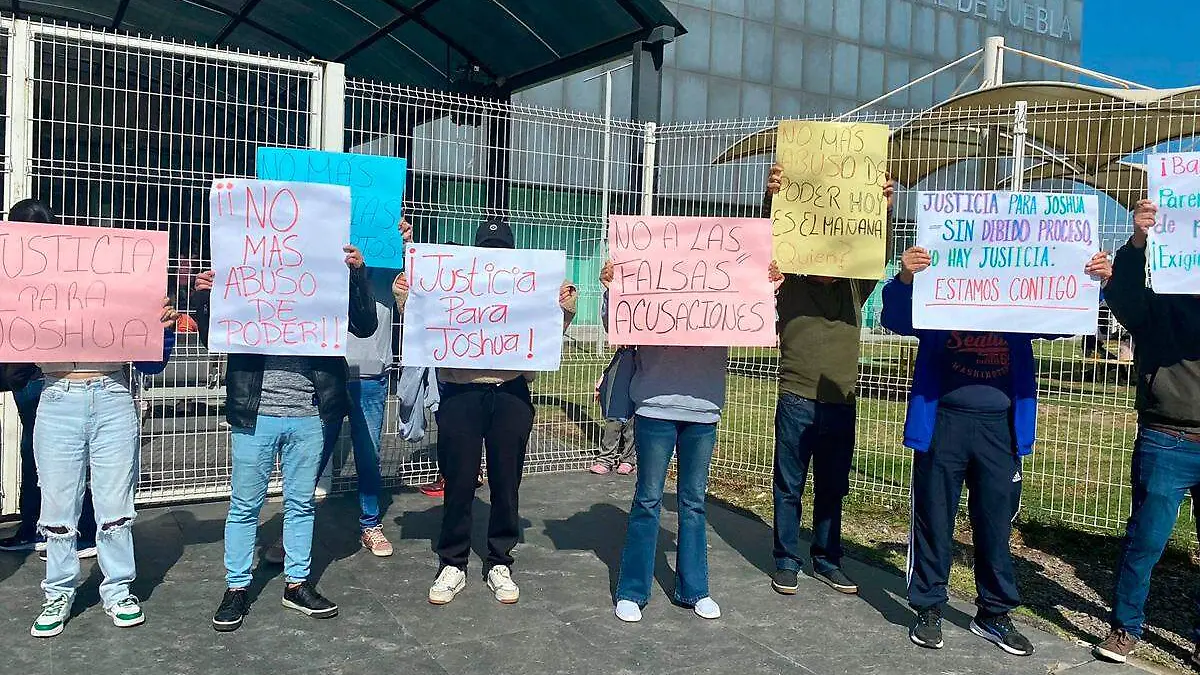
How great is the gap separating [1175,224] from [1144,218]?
0.42 ft

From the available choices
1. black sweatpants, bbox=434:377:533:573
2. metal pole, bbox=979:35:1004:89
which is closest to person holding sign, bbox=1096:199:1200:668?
black sweatpants, bbox=434:377:533:573

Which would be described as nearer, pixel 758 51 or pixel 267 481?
pixel 267 481

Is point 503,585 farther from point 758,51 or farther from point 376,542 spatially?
Answer: point 758,51

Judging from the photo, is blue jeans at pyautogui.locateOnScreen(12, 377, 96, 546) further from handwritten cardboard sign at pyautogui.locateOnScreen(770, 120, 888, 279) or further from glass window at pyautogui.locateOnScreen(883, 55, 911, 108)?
glass window at pyautogui.locateOnScreen(883, 55, 911, 108)

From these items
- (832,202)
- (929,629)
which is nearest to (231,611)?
(929,629)

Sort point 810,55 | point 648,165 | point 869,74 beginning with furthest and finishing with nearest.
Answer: point 869,74, point 810,55, point 648,165

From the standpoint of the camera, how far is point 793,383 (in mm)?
5164

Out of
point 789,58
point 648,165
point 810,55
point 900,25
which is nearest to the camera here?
point 648,165

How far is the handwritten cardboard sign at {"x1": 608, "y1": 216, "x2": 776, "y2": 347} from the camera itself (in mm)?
4602

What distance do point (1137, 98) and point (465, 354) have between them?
847 cm

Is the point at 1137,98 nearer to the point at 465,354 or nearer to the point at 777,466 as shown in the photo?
the point at 777,466

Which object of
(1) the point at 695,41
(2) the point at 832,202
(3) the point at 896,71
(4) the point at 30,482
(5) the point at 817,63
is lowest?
(4) the point at 30,482

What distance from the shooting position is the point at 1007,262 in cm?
440

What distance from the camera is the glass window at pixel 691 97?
27109 mm
